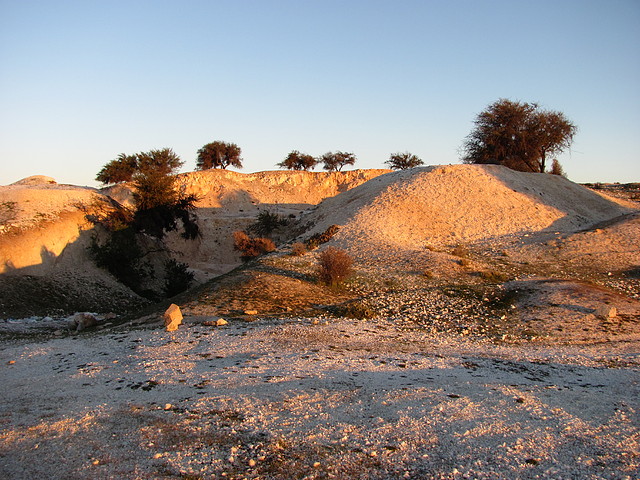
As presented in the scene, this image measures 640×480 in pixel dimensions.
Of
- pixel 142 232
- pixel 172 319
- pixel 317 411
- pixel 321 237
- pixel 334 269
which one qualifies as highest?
pixel 142 232

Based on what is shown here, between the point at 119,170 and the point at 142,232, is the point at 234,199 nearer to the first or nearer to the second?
the point at 119,170

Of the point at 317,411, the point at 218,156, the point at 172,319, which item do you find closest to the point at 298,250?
the point at 172,319

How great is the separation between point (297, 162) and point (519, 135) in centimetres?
2973

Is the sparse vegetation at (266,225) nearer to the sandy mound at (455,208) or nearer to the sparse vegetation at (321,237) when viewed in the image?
the sandy mound at (455,208)

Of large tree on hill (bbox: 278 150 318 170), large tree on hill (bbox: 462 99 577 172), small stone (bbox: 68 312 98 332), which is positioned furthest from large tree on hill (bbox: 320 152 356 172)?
small stone (bbox: 68 312 98 332)

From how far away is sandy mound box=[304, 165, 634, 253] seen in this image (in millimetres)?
23391

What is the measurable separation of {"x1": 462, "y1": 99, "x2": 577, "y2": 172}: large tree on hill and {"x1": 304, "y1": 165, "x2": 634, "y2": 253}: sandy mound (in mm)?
4656

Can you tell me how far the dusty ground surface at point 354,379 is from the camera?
4824 millimetres

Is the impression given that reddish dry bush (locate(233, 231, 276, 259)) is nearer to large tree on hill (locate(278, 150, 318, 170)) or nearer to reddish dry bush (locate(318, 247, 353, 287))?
reddish dry bush (locate(318, 247, 353, 287))

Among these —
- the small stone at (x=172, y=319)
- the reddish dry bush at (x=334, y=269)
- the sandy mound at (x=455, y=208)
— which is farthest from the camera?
the sandy mound at (x=455, y=208)

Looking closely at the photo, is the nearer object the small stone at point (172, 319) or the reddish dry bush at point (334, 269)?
the small stone at point (172, 319)

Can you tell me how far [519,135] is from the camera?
1417 inches

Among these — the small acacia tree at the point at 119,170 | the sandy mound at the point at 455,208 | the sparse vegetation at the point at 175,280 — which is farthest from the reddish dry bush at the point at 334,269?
the small acacia tree at the point at 119,170

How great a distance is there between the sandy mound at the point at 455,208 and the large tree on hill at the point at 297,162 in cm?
2769
